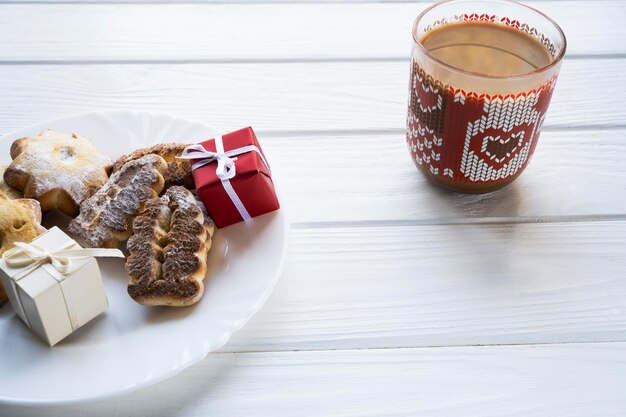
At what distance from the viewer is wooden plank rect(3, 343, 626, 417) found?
0.81m

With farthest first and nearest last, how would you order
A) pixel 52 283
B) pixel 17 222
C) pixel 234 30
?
pixel 234 30, pixel 17 222, pixel 52 283

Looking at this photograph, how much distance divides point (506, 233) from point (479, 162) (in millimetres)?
105

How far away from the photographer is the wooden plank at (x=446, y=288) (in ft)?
2.90

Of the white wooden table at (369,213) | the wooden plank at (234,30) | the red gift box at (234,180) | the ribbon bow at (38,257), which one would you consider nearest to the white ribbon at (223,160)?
the red gift box at (234,180)

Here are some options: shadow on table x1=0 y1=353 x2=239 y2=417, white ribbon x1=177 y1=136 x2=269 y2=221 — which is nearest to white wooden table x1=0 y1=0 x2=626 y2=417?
shadow on table x1=0 y1=353 x2=239 y2=417

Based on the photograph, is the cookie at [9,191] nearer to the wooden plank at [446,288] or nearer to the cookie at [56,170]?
the cookie at [56,170]

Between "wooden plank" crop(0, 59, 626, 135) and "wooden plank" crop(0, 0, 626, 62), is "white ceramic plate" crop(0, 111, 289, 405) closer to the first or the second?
"wooden plank" crop(0, 59, 626, 135)

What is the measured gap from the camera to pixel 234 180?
95 cm

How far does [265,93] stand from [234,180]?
0.34 meters

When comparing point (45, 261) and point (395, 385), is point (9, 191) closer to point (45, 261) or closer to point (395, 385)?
point (45, 261)

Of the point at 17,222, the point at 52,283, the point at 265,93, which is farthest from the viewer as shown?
the point at 265,93

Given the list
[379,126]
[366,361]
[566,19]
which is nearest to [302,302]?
[366,361]

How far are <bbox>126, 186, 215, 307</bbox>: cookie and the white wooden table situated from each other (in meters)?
0.09

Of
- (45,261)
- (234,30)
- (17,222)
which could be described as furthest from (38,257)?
(234,30)
